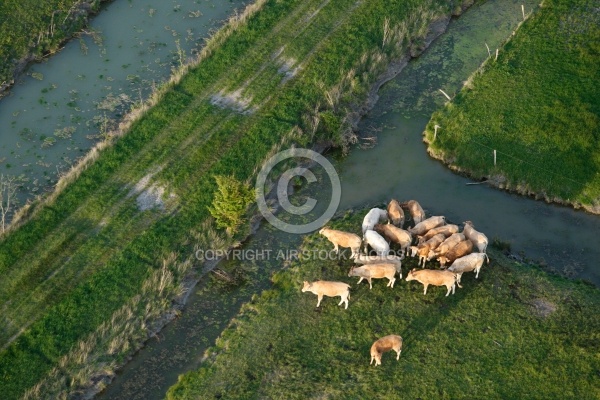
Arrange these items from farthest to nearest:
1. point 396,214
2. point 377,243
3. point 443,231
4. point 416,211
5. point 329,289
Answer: point 416,211 → point 396,214 → point 443,231 → point 377,243 → point 329,289

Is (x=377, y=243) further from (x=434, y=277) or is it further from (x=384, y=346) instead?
(x=384, y=346)

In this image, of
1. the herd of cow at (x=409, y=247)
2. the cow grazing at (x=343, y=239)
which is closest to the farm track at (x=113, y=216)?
the cow grazing at (x=343, y=239)

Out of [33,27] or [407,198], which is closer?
[407,198]

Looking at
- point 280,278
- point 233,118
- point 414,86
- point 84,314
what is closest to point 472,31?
point 414,86

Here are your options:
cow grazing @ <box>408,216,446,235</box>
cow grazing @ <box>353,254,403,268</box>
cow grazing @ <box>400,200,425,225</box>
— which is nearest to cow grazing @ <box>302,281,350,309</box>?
cow grazing @ <box>353,254,403,268</box>

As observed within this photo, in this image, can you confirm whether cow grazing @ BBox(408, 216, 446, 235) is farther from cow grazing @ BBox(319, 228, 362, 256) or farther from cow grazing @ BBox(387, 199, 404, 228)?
cow grazing @ BBox(319, 228, 362, 256)

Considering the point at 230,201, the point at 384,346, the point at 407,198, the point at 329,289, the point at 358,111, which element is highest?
the point at 230,201

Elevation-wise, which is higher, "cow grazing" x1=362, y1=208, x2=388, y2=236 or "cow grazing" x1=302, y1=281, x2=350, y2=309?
"cow grazing" x1=362, y1=208, x2=388, y2=236

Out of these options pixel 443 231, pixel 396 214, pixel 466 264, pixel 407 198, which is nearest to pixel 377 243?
pixel 396 214
